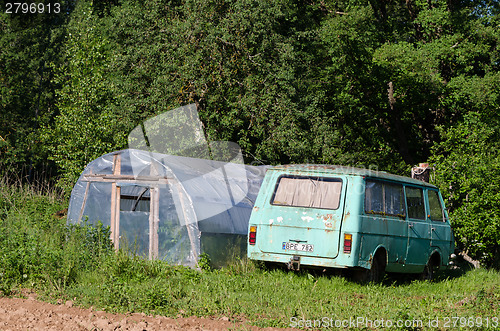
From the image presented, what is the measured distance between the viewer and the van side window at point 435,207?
A: 41.5 feet

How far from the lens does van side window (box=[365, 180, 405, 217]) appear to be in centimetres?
1075

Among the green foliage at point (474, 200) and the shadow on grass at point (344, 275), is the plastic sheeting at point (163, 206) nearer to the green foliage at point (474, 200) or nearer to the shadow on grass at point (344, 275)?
the shadow on grass at point (344, 275)

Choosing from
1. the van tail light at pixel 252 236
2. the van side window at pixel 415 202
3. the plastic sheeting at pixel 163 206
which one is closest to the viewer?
the van tail light at pixel 252 236

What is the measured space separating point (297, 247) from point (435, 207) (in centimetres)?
374

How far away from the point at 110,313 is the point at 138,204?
5857 millimetres

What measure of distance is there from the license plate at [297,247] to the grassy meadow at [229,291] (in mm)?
466

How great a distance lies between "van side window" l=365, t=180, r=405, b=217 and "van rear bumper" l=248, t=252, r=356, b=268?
95cm

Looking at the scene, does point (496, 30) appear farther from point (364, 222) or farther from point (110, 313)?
point (110, 313)

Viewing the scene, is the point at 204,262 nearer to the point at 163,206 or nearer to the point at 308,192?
the point at 163,206

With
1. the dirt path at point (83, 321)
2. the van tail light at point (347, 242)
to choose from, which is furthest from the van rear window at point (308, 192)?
the dirt path at point (83, 321)

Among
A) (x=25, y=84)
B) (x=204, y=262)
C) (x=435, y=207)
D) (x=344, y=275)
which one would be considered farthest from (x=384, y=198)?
(x=25, y=84)

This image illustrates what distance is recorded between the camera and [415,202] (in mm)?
12078

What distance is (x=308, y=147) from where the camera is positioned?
788 inches

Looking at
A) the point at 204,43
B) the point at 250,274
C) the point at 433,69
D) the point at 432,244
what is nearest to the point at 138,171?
the point at 250,274
